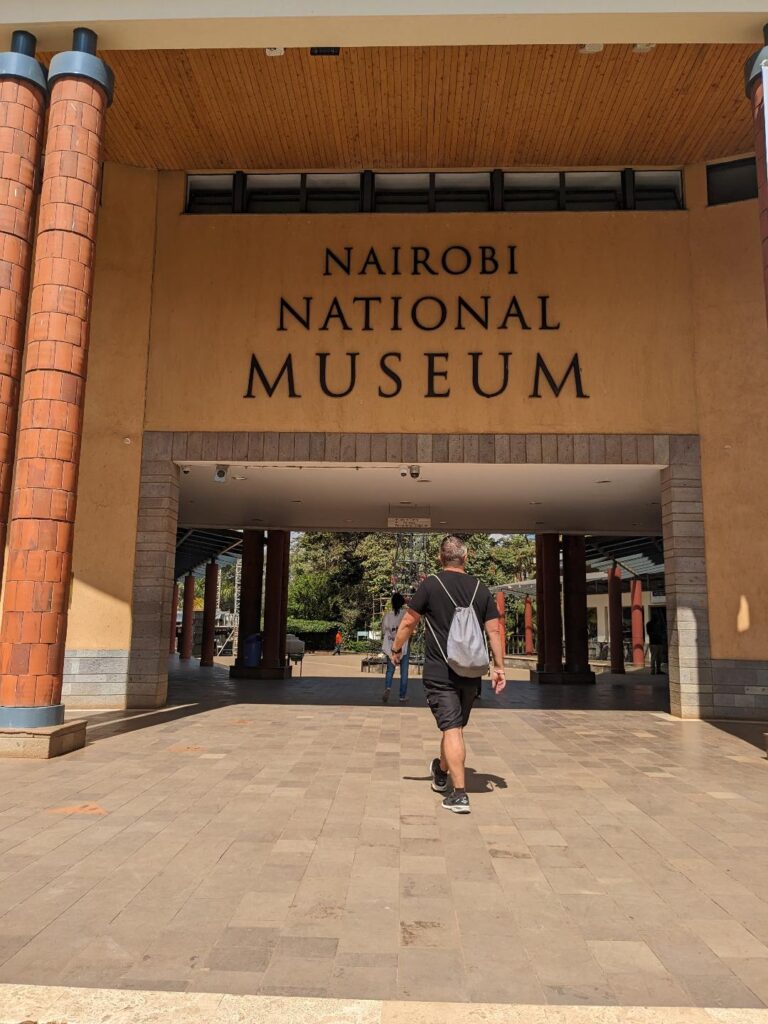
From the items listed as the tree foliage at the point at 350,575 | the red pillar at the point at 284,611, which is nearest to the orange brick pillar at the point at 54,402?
the red pillar at the point at 284,611

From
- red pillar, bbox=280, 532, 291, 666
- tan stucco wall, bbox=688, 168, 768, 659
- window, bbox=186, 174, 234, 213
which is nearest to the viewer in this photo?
tan stucco wall, bbox=688, 168, 768, 659

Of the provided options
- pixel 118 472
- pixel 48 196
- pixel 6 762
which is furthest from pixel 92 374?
pixel 6 762

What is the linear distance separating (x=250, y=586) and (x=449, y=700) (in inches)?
565

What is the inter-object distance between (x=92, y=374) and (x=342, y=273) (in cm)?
404

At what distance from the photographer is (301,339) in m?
11.0

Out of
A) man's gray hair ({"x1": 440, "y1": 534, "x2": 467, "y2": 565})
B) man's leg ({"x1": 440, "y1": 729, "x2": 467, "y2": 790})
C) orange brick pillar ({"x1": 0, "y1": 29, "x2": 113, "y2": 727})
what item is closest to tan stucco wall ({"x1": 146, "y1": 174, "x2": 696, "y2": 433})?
orange brick pillar ({"x1": 0, "y1": 29, "x2": 113, "y2": 727})

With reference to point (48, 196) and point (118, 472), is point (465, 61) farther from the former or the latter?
point (118, 472)

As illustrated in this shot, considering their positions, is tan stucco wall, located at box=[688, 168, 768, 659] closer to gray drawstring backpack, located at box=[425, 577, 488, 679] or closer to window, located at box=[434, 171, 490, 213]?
window, located at box=[434, 171, 490, 213]

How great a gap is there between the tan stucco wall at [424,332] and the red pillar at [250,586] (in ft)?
27.3

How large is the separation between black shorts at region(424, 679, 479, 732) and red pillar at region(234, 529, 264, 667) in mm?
13582

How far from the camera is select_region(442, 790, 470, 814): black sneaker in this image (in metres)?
4.88

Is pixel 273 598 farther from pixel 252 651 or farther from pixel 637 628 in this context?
pixel 637 628

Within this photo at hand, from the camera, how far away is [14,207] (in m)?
7.34

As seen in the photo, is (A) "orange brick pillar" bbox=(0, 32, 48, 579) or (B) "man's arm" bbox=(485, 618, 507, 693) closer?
(B) "man's arm" bbox=(485, 618, 507, 693)
